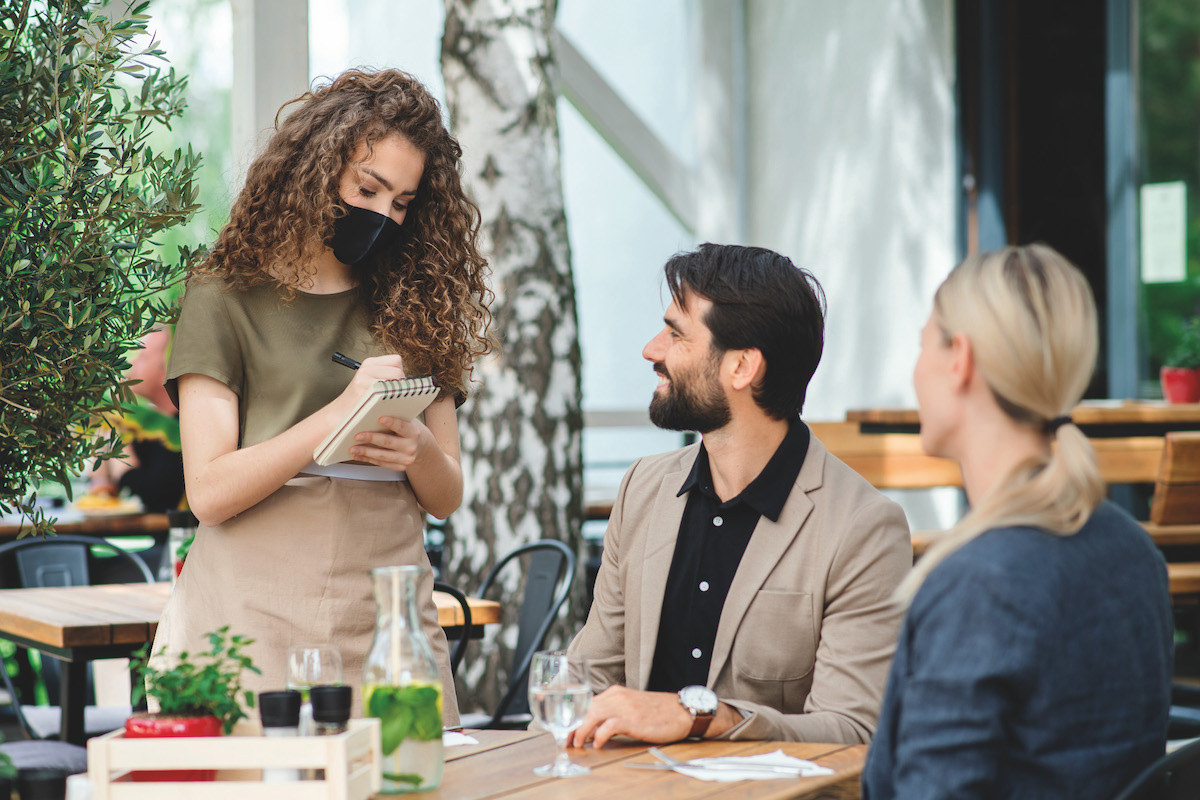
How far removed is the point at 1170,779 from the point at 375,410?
43.1 inches

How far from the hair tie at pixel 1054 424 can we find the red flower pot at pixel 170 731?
99cm

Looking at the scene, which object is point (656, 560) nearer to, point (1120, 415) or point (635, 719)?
point (635, 719)

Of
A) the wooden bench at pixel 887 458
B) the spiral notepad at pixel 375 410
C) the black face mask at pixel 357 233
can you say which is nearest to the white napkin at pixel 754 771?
the spiral notepad at pixel 375 410

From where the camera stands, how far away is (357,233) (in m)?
2.03

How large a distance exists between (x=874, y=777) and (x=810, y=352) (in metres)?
1.03

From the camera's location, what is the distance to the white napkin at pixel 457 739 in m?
1.76

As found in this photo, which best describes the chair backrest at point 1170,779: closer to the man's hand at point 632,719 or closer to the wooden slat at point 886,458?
the man's hand at point 632,719

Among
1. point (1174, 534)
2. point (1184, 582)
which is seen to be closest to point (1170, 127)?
point (1174, 534)

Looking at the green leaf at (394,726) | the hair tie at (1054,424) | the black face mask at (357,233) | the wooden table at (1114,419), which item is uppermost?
the black face mask at (357,233)

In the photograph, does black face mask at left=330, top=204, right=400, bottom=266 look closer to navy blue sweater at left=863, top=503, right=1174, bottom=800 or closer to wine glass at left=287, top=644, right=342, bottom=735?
wine glass at left=287, top=644, right=342, bottom=735

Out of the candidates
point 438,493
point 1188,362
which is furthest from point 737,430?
point 1188,362

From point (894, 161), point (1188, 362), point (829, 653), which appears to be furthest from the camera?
point (894, 161)

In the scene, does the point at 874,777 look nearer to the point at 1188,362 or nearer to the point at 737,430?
the point at 737,430

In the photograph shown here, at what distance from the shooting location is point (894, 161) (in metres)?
6.98
